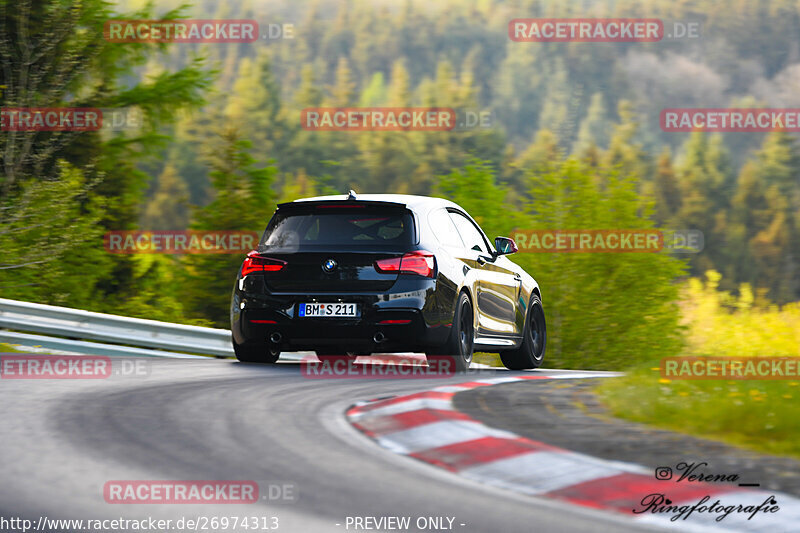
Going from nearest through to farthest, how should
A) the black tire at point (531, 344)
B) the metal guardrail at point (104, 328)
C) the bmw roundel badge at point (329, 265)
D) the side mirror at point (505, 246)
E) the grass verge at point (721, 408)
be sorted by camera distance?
the grass verge at point (721, 408)
the bmw roundel badge at point (329, 265)
the side mirror at point (505, 246)
the metal guardrail at point (104, 328)
the black tire at point (531, 344)

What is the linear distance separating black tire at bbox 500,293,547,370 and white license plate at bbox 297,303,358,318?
3.12 meters

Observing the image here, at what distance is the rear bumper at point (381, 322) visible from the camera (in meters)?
10.1

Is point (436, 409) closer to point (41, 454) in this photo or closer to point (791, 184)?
point (41, 454)

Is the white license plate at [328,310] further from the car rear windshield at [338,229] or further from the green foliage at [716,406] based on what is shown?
the green foliage at [716,406]

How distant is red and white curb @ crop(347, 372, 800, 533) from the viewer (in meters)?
4.67

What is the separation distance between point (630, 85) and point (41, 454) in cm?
16626

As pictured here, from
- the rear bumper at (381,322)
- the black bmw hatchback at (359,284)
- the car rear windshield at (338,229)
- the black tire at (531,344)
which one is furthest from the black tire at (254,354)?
the black tire at (531,344)

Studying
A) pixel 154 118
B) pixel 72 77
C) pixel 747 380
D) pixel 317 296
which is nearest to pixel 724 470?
pixel 747 380

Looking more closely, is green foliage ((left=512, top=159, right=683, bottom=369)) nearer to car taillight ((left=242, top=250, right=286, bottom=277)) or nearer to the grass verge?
car taillight ((left=242, top=250, right=286, bottom=277))

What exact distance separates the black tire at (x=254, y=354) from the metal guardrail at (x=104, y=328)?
1775 millimetres

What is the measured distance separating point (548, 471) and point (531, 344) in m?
7.61

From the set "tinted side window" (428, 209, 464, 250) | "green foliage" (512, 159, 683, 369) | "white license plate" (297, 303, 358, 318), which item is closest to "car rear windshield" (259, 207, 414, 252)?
"tinted side window" (428, 209, 464, 250)

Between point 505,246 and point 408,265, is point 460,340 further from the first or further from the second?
point 505,246

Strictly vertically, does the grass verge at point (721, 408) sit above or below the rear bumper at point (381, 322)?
below
